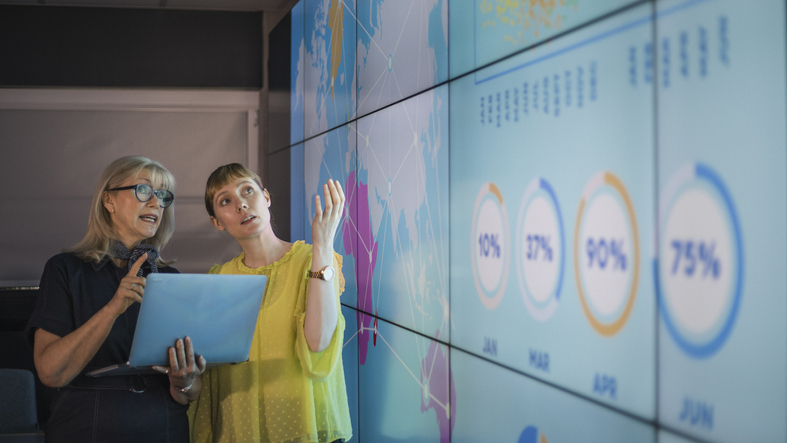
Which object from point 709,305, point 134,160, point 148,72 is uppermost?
point 148,72

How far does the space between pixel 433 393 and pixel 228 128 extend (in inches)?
143

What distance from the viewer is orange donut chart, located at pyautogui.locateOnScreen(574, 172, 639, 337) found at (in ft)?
4.18

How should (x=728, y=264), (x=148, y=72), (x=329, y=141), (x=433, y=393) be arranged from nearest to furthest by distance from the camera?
(x=728, y=264), (x=433, y=393), (x=329, y=141), (x=148, y=72)

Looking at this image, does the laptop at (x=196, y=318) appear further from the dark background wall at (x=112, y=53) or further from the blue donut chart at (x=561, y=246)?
the dark background wall at (x=112, y=53)

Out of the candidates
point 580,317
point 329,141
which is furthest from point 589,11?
point 329,141

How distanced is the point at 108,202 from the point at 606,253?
4.77 feet

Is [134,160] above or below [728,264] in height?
above

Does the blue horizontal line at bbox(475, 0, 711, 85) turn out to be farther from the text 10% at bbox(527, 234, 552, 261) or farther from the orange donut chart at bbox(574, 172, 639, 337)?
the text 10% at bbox(527, 234, 552, 261)

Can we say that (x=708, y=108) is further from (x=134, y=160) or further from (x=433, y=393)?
(x=134, y=160)

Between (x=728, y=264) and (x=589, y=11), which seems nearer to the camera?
(x=728, y=264)

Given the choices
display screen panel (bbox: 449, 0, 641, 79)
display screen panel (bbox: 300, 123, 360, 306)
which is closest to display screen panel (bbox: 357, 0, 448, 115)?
display screen panel (bbox: 449, 0, 641, 79)

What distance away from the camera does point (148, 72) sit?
507 cm

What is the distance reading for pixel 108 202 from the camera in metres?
1.95

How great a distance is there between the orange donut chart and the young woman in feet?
2.54
